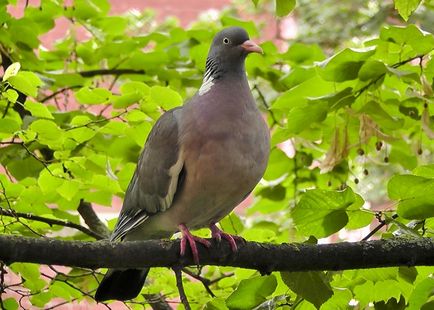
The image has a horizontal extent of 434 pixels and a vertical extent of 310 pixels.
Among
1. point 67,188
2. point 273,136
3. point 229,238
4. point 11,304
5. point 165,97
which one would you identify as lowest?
point 11,304

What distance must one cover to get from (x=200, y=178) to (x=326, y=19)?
4395mm

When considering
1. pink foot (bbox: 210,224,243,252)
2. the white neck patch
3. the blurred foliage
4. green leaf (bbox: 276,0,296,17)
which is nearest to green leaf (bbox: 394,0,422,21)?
the blurred foliage

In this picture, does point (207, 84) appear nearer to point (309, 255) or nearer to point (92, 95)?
point (92, 95)

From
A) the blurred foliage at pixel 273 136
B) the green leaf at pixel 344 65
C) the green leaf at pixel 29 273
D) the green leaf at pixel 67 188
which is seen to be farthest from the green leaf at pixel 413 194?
the green leaf at pixel 29 273

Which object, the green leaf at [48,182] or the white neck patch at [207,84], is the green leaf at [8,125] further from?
the white neck patch at [207,84]

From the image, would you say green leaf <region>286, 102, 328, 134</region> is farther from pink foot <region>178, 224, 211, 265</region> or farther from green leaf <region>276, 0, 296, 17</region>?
green leaf <region>276, 0, 296, 17</region>

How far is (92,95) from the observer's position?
2328 millimetres

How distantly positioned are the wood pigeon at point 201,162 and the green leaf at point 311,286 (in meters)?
0.16

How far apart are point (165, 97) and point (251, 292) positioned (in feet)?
2.25

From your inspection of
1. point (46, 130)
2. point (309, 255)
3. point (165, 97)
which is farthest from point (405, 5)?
point (46, 130)

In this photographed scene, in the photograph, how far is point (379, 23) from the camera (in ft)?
18.0

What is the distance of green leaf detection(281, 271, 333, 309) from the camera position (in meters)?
1.76

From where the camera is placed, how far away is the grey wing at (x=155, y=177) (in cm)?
213

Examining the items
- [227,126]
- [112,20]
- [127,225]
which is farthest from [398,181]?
[112,20]
